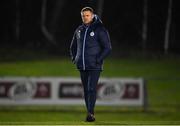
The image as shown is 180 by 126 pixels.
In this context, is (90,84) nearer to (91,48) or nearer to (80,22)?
(91,48)

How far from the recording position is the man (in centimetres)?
955

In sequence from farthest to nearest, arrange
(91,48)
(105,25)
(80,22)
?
(80,22) → (105,25) → (91,48)

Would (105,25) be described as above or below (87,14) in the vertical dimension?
above

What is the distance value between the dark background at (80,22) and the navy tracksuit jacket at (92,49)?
2838 centimetres

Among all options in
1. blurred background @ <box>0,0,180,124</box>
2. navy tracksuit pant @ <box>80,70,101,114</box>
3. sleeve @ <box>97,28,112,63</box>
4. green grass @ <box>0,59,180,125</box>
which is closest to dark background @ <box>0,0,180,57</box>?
blurred background @ <box>0,0,180,124</box>

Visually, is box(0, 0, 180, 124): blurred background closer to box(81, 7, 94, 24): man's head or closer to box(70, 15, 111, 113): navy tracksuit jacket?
box(70, 15, 111, 113): navy tracksuit jacket

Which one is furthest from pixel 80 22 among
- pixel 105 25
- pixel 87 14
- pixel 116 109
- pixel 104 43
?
pixel 87 14

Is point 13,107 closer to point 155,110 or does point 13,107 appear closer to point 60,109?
point 60,109

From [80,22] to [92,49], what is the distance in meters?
29.4

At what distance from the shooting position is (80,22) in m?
38.9

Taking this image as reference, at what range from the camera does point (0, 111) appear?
2170 centimetres

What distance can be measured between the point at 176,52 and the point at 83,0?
257 inches

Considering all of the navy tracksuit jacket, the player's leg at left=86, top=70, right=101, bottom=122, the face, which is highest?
the face

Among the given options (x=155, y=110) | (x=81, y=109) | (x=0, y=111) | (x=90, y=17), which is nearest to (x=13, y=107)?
(x=0, y=111)
